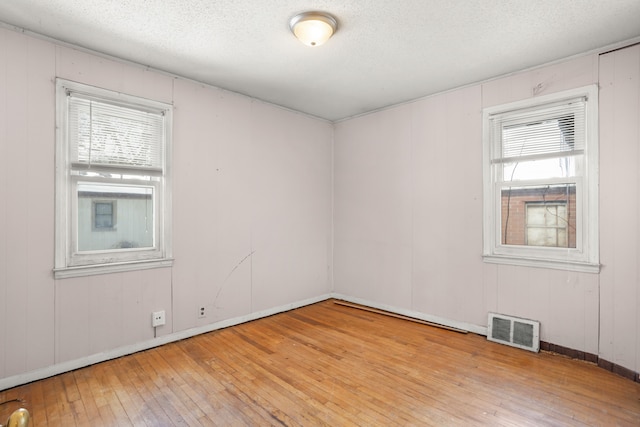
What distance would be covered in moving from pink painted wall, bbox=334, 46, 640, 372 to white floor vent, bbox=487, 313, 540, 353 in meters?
0.08

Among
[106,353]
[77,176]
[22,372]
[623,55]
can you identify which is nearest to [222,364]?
[106,353]

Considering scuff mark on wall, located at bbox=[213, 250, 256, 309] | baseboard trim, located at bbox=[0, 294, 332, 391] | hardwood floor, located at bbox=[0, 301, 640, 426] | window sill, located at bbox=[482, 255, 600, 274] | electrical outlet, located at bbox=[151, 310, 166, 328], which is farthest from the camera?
scuff mark on wall, located at bbox=[213, 250, 256, 309]

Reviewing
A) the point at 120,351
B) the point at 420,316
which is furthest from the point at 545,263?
the point at 120,351

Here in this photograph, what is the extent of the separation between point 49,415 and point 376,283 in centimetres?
351

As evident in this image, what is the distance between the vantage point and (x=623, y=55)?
8.79 ft

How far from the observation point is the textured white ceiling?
2.25 meters

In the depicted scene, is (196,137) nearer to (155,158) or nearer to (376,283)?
(155,158)

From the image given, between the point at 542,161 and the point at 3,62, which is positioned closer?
the point at 3,62

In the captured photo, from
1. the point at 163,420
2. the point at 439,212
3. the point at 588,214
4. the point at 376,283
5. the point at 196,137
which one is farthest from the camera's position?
the point at 376,283

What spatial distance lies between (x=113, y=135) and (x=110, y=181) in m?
0.43

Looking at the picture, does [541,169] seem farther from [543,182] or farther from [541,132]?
[541,132]

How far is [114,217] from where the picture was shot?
3.01m

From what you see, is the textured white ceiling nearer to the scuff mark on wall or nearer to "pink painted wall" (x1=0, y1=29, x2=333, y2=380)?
"pink painted wall" (x1=0, y1=29, x2=333, y2=380)

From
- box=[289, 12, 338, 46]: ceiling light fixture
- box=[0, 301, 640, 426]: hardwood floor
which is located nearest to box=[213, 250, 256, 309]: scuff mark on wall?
box=[0, 301, 640, 426]: hardwood floor
